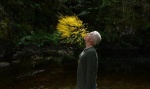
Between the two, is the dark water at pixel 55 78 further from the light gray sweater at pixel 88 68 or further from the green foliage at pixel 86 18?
the light gray sweater at pixel 88 68

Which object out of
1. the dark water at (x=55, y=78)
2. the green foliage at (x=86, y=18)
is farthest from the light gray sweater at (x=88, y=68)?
the green foliage at (x=86, y=18)

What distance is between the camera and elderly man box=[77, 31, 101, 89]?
476cm

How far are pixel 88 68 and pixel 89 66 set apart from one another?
4 centimetres

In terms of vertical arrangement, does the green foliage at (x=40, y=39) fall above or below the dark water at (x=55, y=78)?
above

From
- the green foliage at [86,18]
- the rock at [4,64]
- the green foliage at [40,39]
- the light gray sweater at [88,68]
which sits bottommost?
the rock at [4,64]

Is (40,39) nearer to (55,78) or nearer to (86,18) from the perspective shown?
(86,18)

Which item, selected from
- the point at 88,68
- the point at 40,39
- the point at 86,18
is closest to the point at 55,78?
the point at 40,39

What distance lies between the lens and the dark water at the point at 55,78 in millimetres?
10594

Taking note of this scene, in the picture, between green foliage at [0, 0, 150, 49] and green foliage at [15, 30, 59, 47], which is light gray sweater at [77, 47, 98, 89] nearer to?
green foliage at [0, 0, 150, 49]

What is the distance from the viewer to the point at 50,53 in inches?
625

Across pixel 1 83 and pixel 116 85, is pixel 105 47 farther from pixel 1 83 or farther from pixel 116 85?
pixel 1 83

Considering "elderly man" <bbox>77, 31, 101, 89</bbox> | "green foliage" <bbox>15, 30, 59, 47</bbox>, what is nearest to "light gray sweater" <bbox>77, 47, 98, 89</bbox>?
"elderly man" <bbox>77, 31, 101, 89</bbox>

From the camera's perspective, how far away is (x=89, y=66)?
187 inches

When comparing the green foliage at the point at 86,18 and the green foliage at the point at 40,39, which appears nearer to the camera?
the green foliage at the point at 40,39
